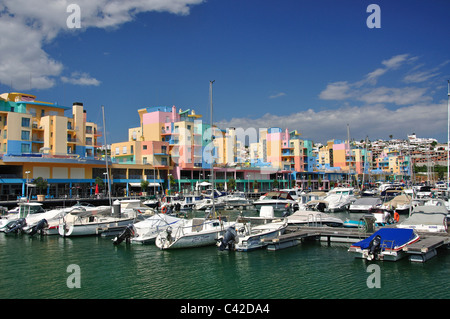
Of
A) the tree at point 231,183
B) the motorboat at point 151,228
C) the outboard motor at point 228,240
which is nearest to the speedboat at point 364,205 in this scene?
the motorboat at point 151,228

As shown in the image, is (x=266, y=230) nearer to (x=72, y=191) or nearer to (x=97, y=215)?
(x=97, y=215)

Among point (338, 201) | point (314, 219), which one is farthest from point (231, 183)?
point (314, 219)

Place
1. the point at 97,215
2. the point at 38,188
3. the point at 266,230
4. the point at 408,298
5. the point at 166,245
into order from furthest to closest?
the point at 38,188 < the point at 97,215 < the point at 266,230 < the point at 166,245 < the point at 408,298

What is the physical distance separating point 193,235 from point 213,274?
624cm

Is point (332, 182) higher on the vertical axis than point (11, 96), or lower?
lower

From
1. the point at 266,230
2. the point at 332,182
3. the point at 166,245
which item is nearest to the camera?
the point at 166,245

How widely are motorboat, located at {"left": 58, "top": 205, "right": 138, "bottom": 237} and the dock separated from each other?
1462cm

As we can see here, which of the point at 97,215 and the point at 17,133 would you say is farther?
the point at 17,133

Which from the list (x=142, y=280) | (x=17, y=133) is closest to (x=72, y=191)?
(x=17, y=133)

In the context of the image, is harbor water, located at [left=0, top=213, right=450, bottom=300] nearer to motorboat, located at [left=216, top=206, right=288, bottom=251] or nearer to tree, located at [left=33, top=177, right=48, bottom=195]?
motorboat, located at [left=216, top=206, right=288, bottom=251]

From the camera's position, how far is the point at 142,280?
58.4ft

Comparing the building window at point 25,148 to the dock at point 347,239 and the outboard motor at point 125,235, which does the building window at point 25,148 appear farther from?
the dock at point 347,239

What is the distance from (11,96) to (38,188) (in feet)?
64.1

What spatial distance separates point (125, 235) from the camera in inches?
1067
